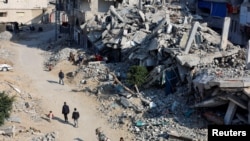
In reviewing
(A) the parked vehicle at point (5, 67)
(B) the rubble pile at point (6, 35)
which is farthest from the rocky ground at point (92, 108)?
(B) the rubble pile at point (6, 35)

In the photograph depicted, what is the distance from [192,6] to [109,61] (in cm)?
1471

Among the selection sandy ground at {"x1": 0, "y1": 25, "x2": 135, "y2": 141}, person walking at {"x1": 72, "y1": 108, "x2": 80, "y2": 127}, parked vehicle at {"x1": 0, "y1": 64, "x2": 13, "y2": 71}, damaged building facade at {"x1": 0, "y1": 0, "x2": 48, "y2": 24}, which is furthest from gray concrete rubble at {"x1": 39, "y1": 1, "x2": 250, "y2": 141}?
damaged building facade at {"x1": 0, "y1": 0, "x2": 48, "y2": 24}

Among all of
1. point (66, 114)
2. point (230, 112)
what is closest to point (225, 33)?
point (230, 112)

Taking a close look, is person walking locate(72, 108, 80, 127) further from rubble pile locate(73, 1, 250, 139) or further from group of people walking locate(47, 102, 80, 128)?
rubble pile locate(73, 1, 250, 139)

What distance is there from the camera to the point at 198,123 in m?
23.0

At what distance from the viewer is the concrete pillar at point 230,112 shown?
21.7m

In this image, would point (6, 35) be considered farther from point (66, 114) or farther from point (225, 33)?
point (66, 114)

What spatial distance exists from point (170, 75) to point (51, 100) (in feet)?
23.7

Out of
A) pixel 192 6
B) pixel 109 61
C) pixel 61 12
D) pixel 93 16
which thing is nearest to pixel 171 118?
pixel 109 61

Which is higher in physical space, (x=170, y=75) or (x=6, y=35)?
(x=170, y=75)

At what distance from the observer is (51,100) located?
28969mm

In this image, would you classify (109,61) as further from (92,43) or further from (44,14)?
(44,14)

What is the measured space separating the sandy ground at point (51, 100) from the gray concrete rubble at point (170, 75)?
0.88 meters

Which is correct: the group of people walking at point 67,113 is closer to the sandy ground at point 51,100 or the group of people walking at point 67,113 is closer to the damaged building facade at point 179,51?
the sandy ground at point 51,100
